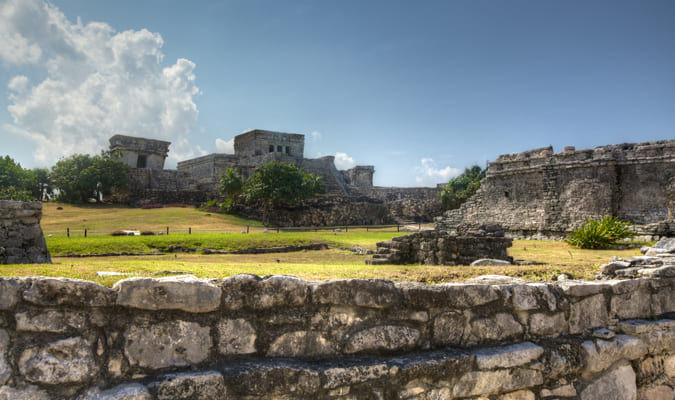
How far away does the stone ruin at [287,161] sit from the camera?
36.6m

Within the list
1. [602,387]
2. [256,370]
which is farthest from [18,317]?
[602,387]

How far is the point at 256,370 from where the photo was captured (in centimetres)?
232

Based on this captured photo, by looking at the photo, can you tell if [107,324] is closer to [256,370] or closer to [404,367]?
[256,370]

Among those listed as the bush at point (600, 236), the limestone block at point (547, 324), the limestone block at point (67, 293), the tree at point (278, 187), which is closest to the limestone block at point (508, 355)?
the limestone block at point (547, 324)

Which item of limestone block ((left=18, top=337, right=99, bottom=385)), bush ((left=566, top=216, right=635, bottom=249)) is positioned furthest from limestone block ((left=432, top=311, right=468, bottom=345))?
bush ((left=566, top=216, right=635, bottom=249))

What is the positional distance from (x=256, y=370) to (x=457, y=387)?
1338 millimetres

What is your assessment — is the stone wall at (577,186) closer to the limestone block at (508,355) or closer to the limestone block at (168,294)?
the limestone block at (508,355)

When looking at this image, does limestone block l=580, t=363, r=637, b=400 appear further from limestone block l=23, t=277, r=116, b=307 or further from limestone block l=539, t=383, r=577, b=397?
limestone block l=23, t=277, r=116, b=307

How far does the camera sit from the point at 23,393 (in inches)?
80.8

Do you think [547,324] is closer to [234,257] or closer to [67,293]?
[67,293]

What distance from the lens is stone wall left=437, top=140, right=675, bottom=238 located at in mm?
18109

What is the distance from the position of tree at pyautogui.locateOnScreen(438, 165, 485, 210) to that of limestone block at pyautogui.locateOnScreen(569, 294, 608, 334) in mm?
37946

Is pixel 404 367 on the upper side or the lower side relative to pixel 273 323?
lower

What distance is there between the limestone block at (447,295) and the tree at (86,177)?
131 feet
